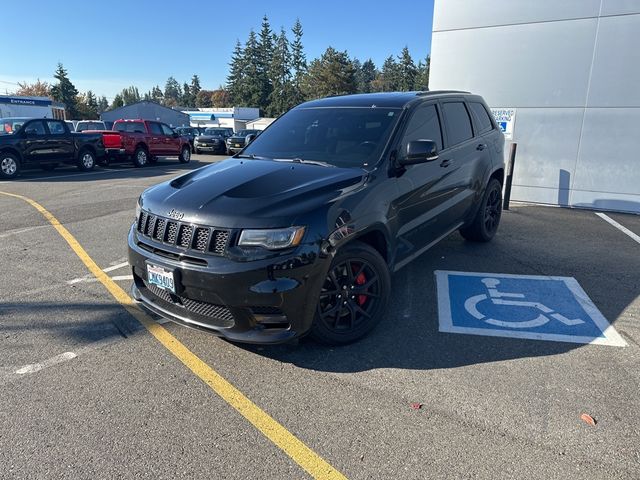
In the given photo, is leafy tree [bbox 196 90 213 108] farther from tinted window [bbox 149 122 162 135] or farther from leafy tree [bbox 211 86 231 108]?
tinted window [bbox 149 122 162 135]

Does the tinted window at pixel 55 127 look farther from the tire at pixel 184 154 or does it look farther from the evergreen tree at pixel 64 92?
the evergreen tree at pixel 64 92

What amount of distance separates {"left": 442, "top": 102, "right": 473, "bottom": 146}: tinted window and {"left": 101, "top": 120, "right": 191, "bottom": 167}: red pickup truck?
1517 cm

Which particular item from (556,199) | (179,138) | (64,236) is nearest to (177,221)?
(64,236)

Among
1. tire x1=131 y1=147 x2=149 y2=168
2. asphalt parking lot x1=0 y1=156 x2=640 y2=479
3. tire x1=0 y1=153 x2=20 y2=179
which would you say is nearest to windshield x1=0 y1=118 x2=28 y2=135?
tire x1=0 y1=153 x2=20 y2=179

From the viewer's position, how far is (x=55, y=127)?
597 inches

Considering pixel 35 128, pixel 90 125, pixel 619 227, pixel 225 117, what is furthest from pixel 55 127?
pixel 225 117

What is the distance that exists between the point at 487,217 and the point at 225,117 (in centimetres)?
6331

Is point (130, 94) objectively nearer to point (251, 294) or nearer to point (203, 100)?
point (203, 100)

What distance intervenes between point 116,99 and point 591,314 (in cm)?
12929

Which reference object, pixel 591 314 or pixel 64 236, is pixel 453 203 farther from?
pixel 64 236

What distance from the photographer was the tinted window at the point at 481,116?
19.6 ft

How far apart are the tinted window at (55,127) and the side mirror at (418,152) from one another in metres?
14.8

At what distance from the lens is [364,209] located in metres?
3.51

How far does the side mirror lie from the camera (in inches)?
151
